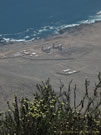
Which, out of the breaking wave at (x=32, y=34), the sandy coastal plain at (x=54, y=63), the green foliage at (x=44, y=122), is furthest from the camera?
the breaking wave at (x=32, y=34)

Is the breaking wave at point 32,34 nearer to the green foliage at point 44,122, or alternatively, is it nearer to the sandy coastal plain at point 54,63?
the sandy coastal plain at point 54,63

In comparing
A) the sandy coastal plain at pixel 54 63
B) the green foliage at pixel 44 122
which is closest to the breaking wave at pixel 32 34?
the sandy coastal plain at pixel 54 63

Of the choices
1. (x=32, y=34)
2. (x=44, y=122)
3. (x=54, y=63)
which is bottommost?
(x=54, y=63)

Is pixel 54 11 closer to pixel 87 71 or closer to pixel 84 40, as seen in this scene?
pixel 84 40

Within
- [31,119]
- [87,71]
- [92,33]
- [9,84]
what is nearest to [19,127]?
[31,119]

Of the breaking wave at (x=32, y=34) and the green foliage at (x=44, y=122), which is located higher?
the breaking wave at (x=32, y=34)

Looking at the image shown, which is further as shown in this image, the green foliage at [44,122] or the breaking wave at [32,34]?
the breaking wave at [32,34]

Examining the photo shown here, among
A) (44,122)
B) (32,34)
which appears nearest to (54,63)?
(32,34)

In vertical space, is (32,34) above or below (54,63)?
above

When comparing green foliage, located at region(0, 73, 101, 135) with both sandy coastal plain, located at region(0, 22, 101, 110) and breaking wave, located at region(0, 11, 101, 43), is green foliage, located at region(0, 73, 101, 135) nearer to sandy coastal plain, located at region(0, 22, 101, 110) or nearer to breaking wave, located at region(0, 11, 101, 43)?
sandy coastal plain, located at region(0, 22, 101, 110)

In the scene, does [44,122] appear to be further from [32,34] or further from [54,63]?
[32,34]
